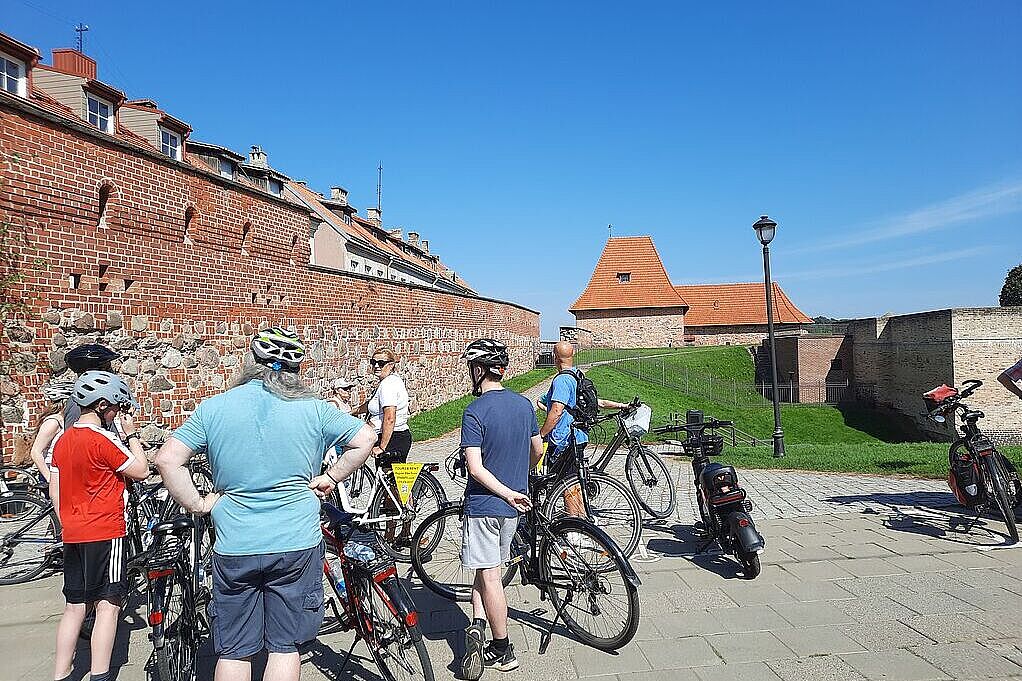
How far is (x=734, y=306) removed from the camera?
6512 centimetres

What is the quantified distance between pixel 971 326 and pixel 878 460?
2361 centimetres

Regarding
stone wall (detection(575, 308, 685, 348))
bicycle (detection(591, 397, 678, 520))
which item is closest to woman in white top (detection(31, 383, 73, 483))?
bicycle (detection(591, 397, 678, 520))

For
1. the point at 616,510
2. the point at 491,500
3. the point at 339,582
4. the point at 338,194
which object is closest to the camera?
the point at 339,582

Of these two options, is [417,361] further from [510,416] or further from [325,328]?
[510,416]

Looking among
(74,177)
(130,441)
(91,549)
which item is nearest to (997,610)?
(91,549)

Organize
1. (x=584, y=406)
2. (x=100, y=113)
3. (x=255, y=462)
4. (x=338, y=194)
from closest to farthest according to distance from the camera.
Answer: (x=255, y=462), (x=584, y=406), (x=100, y=113), (x=338, y=194)

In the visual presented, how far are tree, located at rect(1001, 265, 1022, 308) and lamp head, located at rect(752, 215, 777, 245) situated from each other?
6212 centimetres

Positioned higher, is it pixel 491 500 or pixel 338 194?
pixel 338 194

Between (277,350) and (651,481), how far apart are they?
4.66m

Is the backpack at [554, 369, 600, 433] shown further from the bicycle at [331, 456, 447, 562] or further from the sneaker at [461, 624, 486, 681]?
the sneaker at [461, 624, 486, 681]

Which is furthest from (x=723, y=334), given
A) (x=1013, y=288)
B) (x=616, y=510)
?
(x=616, y=510)

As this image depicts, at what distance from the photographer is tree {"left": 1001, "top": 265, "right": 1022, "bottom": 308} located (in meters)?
63.3

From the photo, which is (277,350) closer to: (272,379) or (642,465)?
(272,379)

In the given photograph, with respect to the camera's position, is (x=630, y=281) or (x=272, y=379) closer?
(x=272, y=379)
